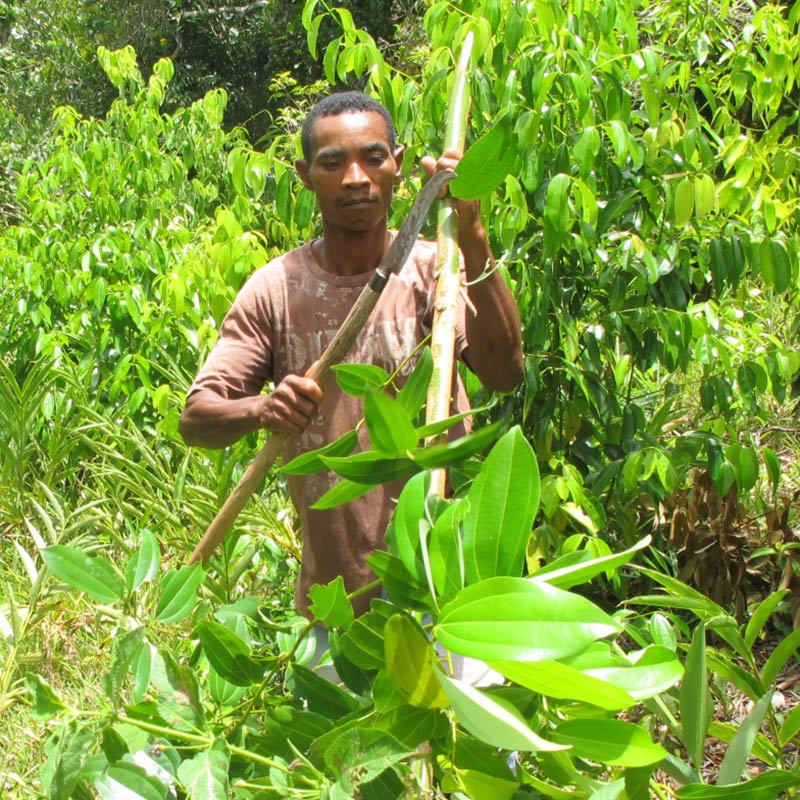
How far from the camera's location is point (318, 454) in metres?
0.85

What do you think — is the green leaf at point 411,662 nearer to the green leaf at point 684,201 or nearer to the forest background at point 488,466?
the forest background at point 488,466

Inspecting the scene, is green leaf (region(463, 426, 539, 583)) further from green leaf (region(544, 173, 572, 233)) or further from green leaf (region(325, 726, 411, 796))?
green leaf (region(544, 173, 572, 233))

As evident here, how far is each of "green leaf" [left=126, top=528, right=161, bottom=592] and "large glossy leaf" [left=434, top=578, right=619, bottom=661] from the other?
0.39 metres

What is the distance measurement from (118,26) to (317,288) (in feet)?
32.8

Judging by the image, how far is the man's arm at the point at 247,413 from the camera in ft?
4.32

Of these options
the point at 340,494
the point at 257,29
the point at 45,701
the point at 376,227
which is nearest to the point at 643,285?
the point at 376,227

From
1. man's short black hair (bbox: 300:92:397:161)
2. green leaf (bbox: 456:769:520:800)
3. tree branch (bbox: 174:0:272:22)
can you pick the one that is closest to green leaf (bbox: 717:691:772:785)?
green leaf (bbox: 456:769:520:800)

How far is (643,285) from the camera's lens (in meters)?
2.38

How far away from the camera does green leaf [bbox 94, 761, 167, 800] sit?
2.57 feet

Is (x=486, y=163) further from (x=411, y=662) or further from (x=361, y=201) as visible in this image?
(x=361, y=201)

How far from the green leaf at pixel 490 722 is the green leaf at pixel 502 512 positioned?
0.10 metres

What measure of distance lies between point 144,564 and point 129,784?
0.20 meters

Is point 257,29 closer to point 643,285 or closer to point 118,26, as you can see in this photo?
point 118,26

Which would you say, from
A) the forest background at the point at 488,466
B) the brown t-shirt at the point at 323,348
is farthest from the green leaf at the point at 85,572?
the brown t-shirt at the point at 323,348
